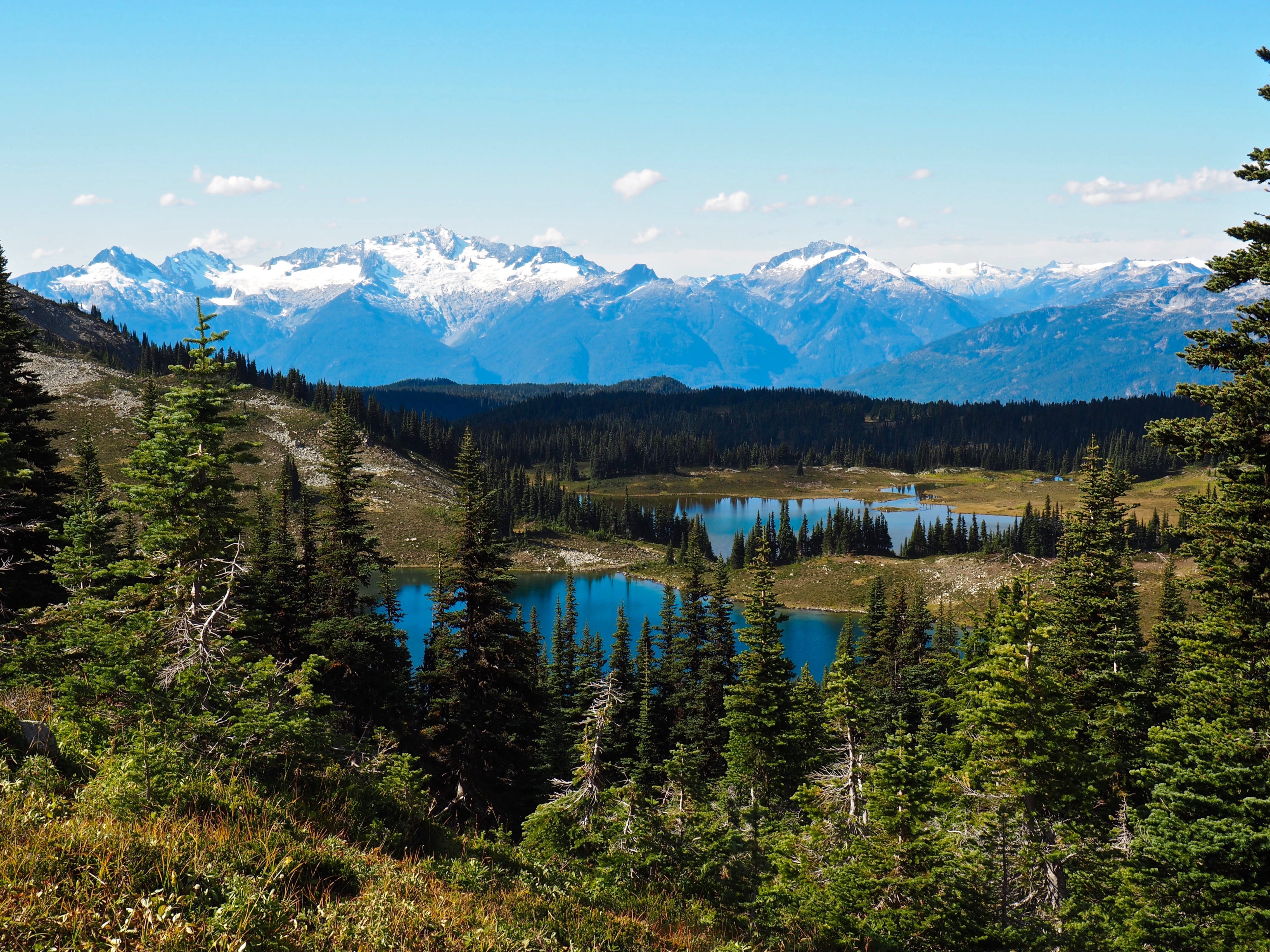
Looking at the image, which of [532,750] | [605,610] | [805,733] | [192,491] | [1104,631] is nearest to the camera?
[192,491]

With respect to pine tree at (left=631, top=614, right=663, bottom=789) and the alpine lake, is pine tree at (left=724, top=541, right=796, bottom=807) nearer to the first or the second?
pine tree at (left=631, top=614, right=663, bottom=789)

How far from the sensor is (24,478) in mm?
23984

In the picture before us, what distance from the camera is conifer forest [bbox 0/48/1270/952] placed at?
787 centimetres

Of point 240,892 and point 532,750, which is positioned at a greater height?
point 240,892

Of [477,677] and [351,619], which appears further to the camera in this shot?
[477,677]

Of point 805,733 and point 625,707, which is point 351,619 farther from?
point 805,733

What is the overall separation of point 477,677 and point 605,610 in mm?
88011

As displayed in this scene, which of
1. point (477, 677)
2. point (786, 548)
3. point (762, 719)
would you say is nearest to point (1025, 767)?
point (762, 719)

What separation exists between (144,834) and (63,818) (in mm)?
882

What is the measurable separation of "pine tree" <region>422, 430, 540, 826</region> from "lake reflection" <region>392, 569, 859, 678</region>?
182ft

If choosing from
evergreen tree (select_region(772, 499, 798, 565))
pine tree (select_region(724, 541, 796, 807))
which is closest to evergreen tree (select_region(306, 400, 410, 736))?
pine tree (select_region(724, 541, 796, 807))

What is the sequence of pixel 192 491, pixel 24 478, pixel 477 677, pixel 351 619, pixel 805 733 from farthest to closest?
pixel 805 733
pixel 477 677
pixel 351 619
pixel 24 478
pixel 192 491

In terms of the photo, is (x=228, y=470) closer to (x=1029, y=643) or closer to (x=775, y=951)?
(x=775, y=951)

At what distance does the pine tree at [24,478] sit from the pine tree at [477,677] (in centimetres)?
1332
